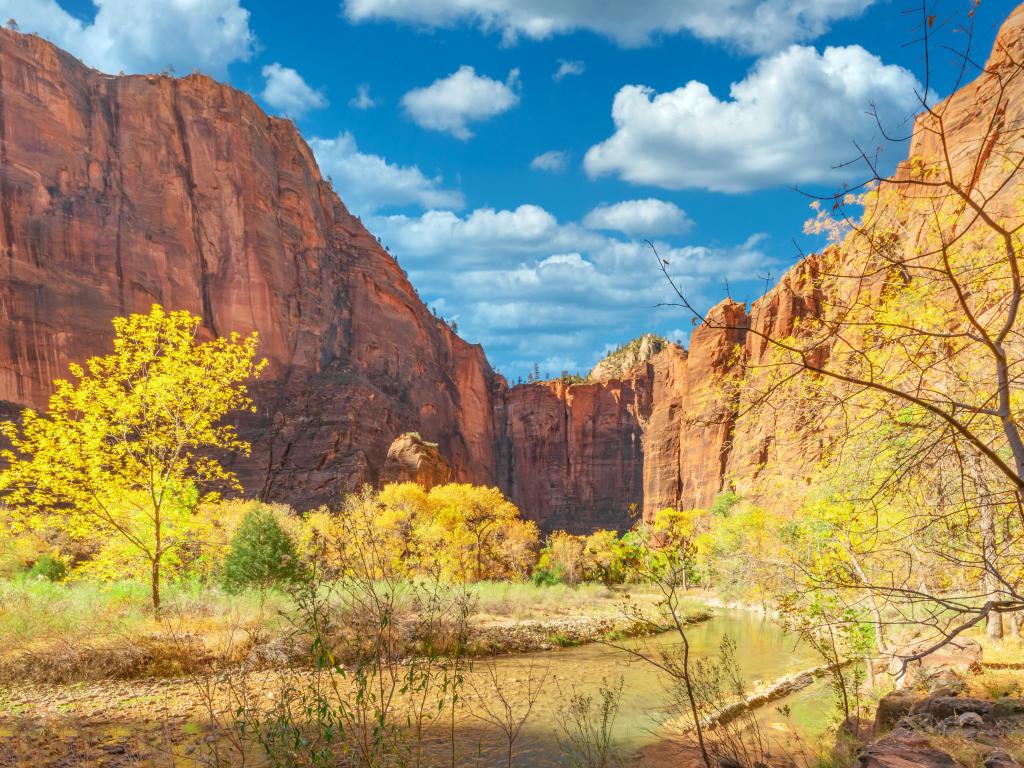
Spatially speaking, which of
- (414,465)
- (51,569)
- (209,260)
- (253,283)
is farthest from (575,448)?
(51,569)

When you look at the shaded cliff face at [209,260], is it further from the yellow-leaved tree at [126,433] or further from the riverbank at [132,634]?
the yellow-leaved tree at [126,433]

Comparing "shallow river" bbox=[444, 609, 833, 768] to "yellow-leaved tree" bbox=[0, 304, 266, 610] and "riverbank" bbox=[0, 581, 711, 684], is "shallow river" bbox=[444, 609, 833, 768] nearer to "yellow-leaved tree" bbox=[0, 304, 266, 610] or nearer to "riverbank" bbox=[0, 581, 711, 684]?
"riverbank" bbox=[0, 581, 711, 684]

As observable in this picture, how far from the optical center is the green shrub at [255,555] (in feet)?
62.1

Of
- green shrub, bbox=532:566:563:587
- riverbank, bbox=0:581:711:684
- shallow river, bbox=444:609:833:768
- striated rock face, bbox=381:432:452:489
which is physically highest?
striated rock face, bbox=381:432:452:489

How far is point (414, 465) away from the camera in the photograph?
56344mm

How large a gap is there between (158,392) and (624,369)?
394ft

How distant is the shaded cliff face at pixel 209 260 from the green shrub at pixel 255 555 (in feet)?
123

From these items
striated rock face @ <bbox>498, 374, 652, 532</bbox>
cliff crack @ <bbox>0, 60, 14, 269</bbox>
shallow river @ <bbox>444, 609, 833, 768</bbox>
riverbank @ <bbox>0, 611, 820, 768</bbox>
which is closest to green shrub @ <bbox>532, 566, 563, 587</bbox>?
shallow river @ <bbox>444, 609, 833, 768</bbox>

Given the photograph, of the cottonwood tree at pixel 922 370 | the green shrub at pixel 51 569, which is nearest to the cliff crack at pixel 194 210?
the green shrub at pixel 51 569

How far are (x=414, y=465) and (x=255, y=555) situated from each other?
120 ft

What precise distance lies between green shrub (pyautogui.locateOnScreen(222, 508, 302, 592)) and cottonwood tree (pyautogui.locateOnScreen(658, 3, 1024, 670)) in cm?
1580

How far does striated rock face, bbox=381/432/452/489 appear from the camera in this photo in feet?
184

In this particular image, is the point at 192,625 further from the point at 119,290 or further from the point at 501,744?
the point at 119,290

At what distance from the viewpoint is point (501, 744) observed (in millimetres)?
9992
